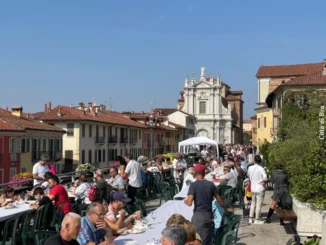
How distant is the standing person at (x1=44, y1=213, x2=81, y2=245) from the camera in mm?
4406

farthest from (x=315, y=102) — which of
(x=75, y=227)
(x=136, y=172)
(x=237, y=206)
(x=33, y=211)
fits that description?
(x=75, y=227)

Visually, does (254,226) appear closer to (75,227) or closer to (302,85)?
(75,227)

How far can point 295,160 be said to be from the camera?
12.0m

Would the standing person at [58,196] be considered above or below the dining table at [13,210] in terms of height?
above

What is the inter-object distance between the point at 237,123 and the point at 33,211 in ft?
330

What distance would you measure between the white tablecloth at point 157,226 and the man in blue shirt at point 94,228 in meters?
0.17

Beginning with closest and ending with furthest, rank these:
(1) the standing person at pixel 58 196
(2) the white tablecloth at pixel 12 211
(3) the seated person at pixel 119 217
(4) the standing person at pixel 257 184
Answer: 1. (3) the seated person at pixel 119 217
2. (2) the white tablecloth at pixel 12 211
3. (1) the standing person at pixel 58 196
4. (4) the standing person at pixel 257 184

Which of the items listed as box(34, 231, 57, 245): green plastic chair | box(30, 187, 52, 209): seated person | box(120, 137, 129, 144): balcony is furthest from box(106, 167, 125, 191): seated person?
box(120, 137, 129, 144): balcony

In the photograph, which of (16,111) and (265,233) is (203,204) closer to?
(265,233)

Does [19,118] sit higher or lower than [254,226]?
higher

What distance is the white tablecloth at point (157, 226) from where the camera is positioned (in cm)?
574

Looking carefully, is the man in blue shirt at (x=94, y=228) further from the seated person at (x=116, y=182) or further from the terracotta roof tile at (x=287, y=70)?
the terracotta roof tile at (x=287, y=70)

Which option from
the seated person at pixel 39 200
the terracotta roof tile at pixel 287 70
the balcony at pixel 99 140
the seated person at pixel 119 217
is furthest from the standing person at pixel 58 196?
the terracotta roof tile at pixel 287 70

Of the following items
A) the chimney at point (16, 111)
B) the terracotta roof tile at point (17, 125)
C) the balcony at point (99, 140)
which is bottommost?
the balcony at point (99, 140)
